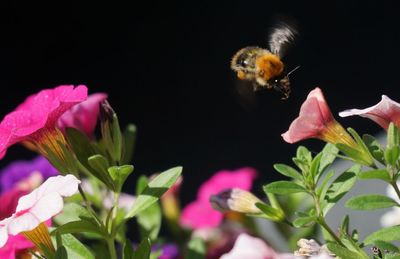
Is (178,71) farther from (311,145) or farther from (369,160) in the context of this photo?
(369,160)

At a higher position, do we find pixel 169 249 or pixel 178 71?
pixel 169 249

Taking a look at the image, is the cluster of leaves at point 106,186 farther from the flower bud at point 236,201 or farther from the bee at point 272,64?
the bee at point 272,64

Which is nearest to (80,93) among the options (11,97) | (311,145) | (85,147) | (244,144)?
(85,147)

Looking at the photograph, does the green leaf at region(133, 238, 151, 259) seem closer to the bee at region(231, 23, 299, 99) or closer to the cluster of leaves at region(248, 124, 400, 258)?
the cluster of leaves at region(248, 124, 400, 258)

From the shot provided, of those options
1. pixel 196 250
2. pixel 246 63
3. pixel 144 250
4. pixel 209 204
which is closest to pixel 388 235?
pixel 144 250

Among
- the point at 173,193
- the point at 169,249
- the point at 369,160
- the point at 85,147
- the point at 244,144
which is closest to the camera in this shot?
the point at 369,160

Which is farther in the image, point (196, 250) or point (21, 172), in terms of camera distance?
point (21, 172)

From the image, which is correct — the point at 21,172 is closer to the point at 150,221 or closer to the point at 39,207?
the point at 150,221
